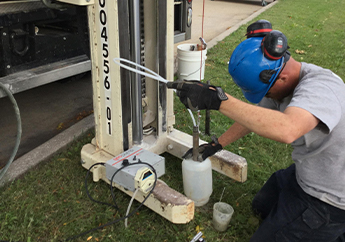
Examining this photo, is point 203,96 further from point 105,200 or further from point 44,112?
point 44,112

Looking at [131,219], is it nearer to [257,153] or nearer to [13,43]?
[257,153]

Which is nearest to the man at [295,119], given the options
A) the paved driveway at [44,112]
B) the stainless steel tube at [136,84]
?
the stainless steel tube at [136,84]

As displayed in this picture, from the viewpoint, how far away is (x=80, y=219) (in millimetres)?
2326

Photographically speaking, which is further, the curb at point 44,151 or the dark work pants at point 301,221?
the curb at point 44,151

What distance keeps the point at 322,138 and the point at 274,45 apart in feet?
1.87

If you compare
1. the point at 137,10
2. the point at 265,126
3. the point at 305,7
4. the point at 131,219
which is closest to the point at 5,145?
the point at 131,219

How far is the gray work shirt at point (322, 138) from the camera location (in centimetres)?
148

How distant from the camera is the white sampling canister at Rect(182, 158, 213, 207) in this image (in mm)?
2371

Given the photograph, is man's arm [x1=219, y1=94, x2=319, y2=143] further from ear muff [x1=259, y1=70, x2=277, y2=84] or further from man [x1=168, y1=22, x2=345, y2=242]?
ear muff [x1=259, y1=70, x2=277, y2=84]

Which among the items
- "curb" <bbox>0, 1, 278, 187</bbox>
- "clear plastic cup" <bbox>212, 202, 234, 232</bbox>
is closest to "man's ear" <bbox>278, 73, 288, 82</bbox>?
"clear plastic cup" <bbox>212, 202, 234, 232</bbox>

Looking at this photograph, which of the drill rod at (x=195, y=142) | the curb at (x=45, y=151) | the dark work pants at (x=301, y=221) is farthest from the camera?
the curb at (x=45, y=151)

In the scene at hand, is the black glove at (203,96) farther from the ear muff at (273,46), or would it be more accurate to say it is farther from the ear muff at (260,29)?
the ear muff at (260,29)

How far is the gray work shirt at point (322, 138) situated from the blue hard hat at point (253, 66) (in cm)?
14

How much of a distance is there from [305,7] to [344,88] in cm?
1225
